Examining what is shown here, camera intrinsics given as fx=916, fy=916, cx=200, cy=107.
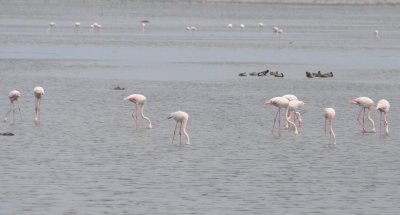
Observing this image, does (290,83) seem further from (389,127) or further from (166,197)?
(166,197)

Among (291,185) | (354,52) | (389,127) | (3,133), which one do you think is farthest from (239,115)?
(354,52)

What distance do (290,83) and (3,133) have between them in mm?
20598

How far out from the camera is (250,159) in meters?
22.1

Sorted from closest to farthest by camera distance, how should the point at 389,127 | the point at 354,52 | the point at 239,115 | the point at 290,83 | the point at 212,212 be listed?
the point at 212,212
the point at 389,127
the point at 239,115
the point at 290,83
the point at 354,52

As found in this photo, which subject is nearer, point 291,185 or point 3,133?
point 291,185

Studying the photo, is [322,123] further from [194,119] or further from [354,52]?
[354,52]

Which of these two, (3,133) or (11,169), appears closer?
(11,169)

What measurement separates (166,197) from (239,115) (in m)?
13.5

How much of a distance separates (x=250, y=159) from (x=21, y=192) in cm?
648

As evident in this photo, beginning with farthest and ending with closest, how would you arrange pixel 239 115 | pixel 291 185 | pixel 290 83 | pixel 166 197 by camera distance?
pixel 290 83, pixel 239 115, pixel 291 185, pixel 166 197

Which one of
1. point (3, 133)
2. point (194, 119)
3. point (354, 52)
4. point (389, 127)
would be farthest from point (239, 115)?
point (354, 52)

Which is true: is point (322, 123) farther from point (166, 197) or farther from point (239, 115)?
point (166, 197)

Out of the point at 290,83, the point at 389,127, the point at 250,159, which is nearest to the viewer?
the point at 250,159

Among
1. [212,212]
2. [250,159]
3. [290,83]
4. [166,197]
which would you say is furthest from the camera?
[290,83]
